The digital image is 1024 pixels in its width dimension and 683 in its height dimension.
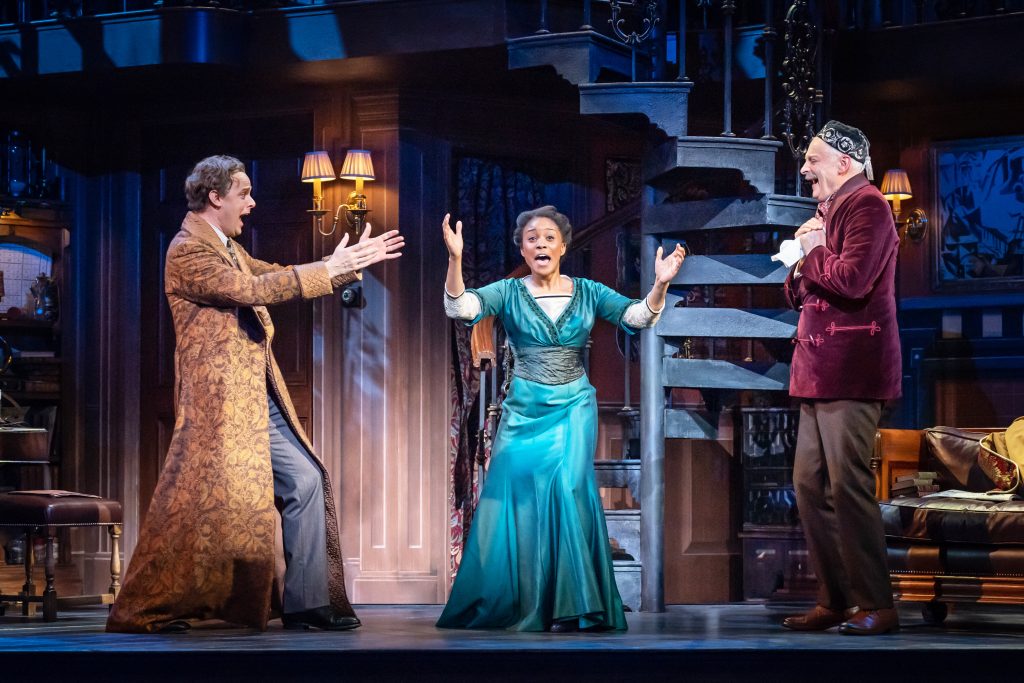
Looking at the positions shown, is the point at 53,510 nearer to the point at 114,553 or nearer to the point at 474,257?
the point at 114,553

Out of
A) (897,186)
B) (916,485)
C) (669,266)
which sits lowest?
(916,485)

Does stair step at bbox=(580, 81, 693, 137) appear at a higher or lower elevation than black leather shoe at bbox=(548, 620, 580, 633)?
higher

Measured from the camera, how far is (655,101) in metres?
5.94

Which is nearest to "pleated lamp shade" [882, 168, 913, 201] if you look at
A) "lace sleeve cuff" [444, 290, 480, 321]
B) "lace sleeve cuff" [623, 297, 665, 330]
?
"lace sleeve cuff" [623, 297, 665, 330]

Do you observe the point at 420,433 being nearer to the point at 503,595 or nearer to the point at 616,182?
the point at 616,182

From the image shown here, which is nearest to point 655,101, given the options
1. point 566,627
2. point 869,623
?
point 566,627

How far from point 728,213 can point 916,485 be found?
1.36m

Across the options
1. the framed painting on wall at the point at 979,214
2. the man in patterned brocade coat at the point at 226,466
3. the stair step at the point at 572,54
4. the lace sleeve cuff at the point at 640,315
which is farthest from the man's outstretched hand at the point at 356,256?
the framed painting on wall at the point at 979,214

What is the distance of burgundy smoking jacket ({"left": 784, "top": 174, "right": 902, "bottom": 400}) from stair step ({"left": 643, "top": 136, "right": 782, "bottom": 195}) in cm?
136

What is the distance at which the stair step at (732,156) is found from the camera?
591 cm

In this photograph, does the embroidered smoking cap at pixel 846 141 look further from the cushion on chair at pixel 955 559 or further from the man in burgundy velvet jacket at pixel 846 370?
the cushion on chair at pixel 955 559

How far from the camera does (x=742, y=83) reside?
281 inches

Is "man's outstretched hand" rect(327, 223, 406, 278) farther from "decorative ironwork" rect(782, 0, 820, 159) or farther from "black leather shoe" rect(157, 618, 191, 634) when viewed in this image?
"decorative ironwork" rect(782, 0, 820, 159)

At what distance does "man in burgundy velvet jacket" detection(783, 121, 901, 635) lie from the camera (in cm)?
444
